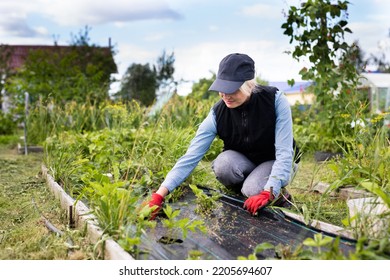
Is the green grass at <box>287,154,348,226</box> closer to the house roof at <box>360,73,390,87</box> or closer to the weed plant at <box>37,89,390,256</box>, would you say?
the weed plant at <box>37,89,390,256</box>

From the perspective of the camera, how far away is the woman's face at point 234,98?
2.99m

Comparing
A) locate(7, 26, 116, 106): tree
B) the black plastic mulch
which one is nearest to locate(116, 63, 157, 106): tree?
locate(7, 26, 116, 106): tree

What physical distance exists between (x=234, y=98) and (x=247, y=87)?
0.45ft

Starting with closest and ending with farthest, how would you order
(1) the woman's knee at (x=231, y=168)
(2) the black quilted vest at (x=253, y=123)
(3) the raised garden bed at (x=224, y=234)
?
(3) the raised garden bed at (x=224, y=234), (2) the black quilted vest at (x=253, y=123), (1) the woman's knee at (x=231, y=168)

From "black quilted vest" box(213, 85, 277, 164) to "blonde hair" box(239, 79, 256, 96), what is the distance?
7 centimetres

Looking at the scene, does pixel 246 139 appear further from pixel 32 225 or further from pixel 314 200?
pixel 32 225

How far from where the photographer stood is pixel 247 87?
3.08m

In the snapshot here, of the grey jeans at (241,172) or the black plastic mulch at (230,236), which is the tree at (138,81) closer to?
the grey jeans at (241,172)

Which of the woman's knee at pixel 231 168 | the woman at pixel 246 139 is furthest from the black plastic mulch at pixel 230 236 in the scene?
the woman's knee at pixel 231 168
